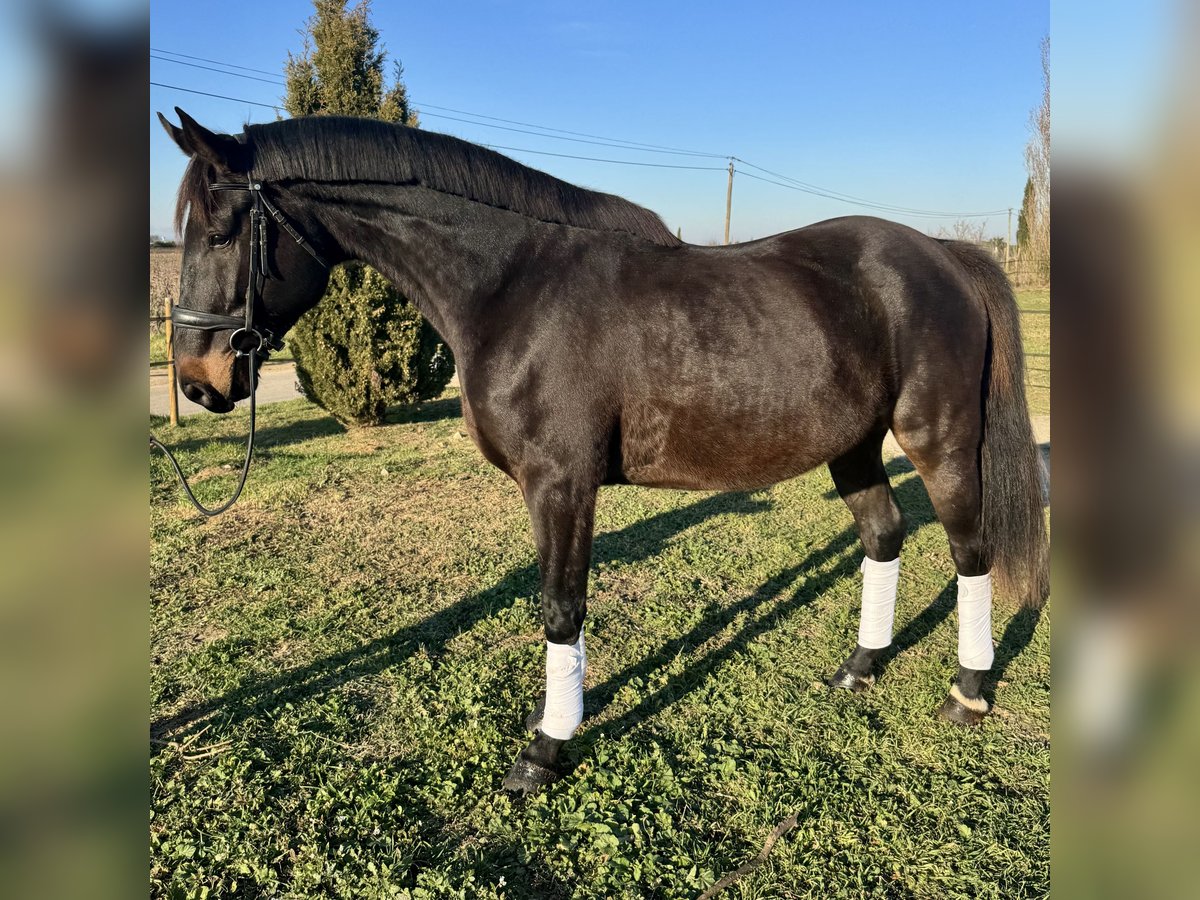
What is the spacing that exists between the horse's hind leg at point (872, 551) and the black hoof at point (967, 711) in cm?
38

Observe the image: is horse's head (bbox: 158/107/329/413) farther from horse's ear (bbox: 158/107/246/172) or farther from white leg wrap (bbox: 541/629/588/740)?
white leg wrap (bbox: 541/629/588/740)

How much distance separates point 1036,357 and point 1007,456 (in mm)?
11253

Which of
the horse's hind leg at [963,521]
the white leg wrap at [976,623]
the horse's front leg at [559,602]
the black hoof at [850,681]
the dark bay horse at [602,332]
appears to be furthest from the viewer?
the black hoof at [850,681]

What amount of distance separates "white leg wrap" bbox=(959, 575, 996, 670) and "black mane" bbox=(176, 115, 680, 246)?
220 cm

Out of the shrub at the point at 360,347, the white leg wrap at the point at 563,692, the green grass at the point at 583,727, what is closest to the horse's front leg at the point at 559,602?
the white leg wrap at the point at 563,692

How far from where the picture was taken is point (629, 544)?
5.31 metres

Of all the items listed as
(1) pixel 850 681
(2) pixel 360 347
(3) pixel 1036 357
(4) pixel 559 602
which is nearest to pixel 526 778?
(4) pixel 559 602

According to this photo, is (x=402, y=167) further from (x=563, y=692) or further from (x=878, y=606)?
(x=878, y=606)

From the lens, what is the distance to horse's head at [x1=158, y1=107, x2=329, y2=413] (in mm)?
2477

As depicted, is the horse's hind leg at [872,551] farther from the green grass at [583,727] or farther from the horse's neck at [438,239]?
the horse's neck at [438,239]

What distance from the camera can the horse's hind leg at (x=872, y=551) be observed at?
3.50m

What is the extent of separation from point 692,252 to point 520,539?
299 cm

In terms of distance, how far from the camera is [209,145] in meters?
2.41
